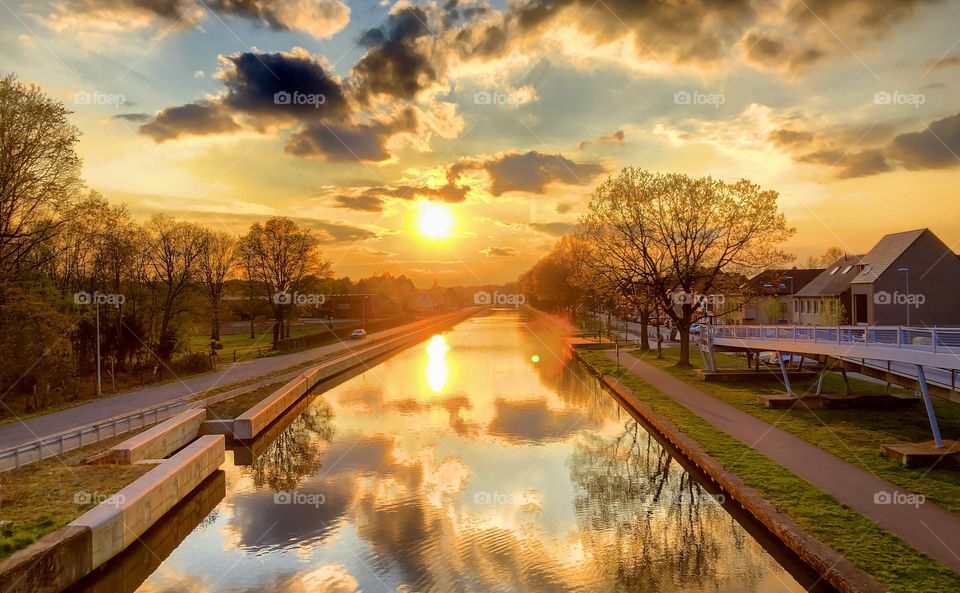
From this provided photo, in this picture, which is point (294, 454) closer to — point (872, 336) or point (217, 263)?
point (872, 336)

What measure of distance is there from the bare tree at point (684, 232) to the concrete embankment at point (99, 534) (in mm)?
34148

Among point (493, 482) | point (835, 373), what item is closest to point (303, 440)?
point (493, 482)

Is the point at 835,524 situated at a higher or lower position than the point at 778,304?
lower

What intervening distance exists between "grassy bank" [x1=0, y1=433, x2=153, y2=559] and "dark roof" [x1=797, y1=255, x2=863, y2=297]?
65609 mm

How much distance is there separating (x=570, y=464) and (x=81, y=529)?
1504 centimetres

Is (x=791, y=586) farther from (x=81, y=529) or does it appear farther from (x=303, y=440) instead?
(x=303, y=440)

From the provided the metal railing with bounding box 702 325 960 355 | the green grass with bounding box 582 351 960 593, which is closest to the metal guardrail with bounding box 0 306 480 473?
the green grass with bounding box 582 351 960 593

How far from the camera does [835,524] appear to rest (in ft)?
40.3

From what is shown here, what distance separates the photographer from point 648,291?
154 feet

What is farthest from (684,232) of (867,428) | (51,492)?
(51,492)

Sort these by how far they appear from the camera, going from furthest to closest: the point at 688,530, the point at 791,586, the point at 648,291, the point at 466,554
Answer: the point at 648,291, the point at 688,530, the point at 466,554, the point at 791,586

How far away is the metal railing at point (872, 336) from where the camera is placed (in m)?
16.9

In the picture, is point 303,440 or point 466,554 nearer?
point 466,554

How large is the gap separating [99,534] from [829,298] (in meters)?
67.1
